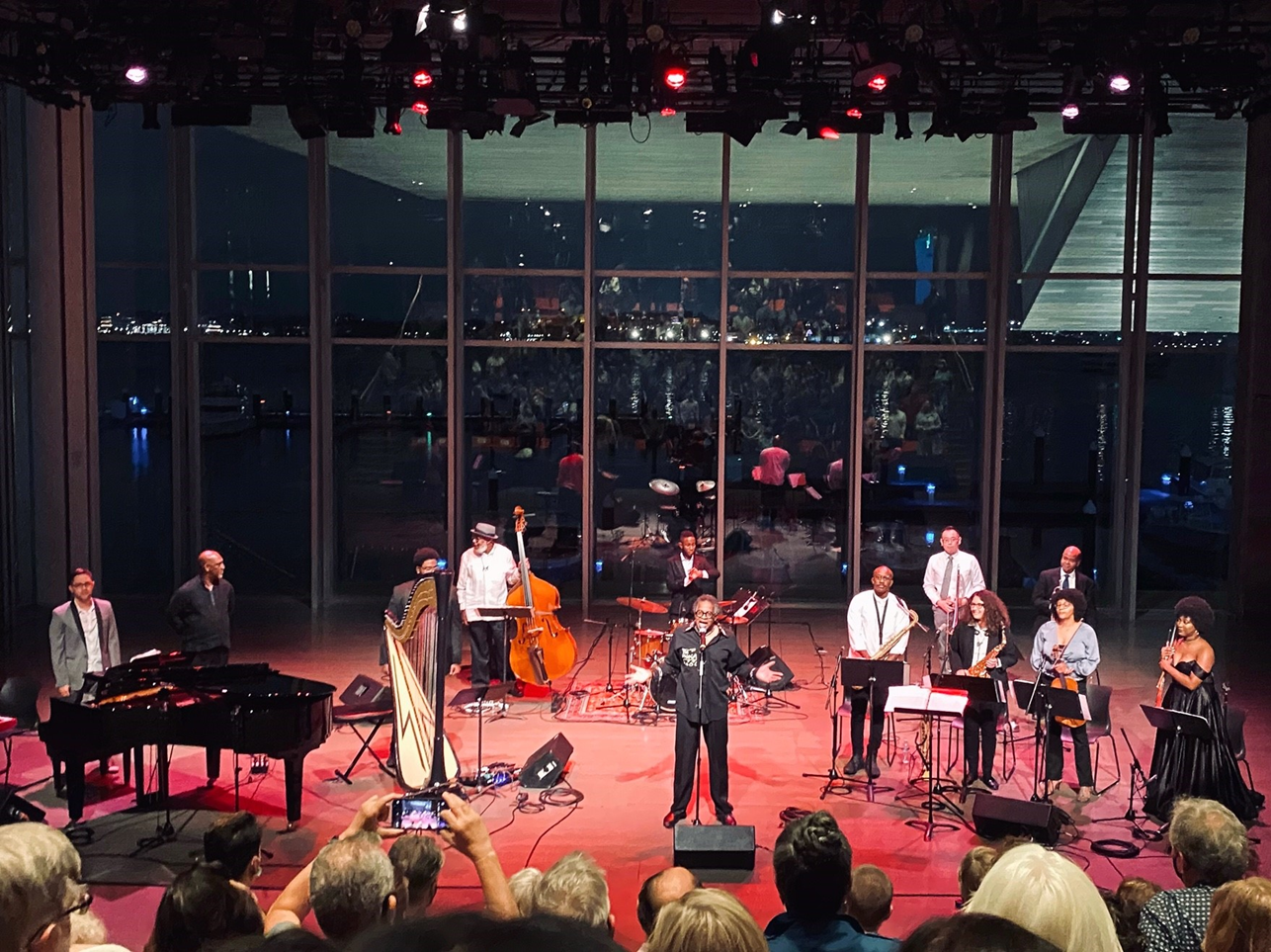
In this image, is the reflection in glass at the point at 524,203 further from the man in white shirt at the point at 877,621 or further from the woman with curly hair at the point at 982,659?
the woman with curly hair at the point at 982,659

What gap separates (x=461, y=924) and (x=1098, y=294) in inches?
599

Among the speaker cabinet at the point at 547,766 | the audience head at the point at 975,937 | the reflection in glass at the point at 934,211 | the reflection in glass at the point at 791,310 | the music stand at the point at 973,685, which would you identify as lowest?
the speaker cabinet at the point at 547,766

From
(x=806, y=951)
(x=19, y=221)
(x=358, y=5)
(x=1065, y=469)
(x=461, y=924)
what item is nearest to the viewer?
(x=461, y=924)

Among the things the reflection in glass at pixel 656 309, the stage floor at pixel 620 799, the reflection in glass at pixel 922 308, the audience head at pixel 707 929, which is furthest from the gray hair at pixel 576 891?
the reflection in glass at pixel 922 308

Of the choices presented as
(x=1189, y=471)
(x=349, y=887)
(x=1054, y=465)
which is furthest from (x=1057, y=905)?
(x=1054, y=465)

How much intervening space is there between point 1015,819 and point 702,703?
2.11 m

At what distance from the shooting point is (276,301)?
15266 millimetres

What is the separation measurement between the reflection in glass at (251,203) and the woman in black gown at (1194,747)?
10.5 metres

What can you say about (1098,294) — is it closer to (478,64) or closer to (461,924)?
(478,64)

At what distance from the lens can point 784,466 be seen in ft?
52.4

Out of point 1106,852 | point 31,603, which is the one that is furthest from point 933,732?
point 31,603

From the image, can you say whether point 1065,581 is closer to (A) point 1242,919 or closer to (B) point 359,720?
(B) point 359,720

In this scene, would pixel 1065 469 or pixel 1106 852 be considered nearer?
pixel 1106 852

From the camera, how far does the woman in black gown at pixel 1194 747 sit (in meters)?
8.68
